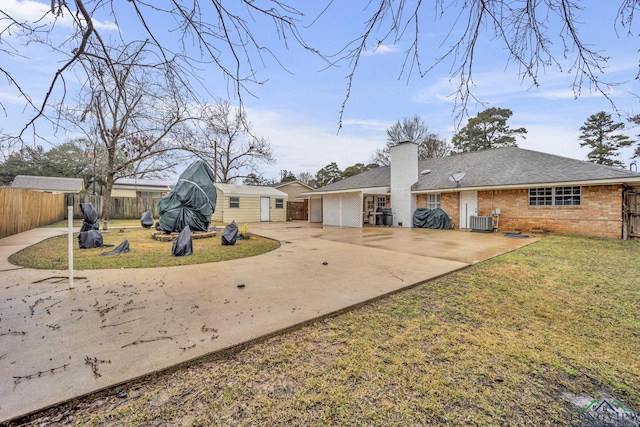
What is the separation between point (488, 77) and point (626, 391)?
2645 millimetres

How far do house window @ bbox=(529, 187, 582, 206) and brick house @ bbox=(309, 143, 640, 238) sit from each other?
3 cm

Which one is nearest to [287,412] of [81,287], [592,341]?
[592,341]

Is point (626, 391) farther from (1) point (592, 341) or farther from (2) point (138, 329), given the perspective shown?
(2) point (138, 329)

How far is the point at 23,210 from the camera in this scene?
33.5ft

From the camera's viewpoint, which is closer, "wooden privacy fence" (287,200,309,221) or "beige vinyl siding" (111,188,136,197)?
"wooden privacy fence" (287,200,309,221)

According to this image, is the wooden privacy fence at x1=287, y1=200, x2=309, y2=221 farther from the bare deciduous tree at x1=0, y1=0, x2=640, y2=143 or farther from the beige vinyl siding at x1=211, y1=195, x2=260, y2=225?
the bare deciduous tree at x1=0, y1=0, x2=640, y2=143

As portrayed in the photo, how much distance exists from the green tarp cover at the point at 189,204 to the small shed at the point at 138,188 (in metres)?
20.7

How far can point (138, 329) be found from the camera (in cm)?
257

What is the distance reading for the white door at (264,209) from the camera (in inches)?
790

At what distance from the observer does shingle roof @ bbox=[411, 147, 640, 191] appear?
10117 mm

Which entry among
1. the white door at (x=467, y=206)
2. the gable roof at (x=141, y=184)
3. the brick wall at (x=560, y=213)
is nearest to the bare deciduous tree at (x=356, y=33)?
the brick wall at (x=560, y=213)

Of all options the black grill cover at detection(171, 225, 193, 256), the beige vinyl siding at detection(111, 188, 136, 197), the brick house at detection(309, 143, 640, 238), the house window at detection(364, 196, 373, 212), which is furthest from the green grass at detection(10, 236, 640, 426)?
the beige vinyl siding at detection(111, 188, 136, 197)

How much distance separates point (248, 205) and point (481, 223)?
48.3 feet

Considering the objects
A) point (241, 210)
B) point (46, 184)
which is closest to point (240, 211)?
point (241, 210)
